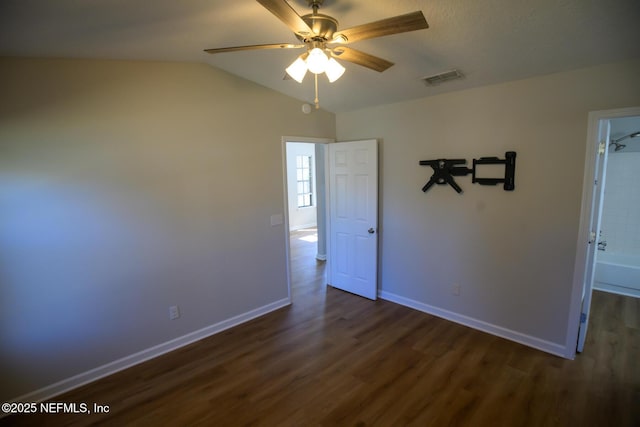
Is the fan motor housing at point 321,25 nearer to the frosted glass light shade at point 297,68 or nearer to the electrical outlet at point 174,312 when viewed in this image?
the frosted glass light shade at point 297,68

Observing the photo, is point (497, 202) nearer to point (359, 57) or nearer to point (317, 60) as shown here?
point (359, 57)

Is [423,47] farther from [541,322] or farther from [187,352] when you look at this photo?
[187,352]

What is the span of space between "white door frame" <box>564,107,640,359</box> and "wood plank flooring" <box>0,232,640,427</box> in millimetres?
311

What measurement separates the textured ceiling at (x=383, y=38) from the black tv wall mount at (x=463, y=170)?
733 mm

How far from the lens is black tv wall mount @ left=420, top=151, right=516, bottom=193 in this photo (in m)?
2.83

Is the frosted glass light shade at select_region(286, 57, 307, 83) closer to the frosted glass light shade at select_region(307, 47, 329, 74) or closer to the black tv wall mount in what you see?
the frosted glass light shade at select_region(307, 47, 329, 74)

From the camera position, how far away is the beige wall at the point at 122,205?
2.22 m

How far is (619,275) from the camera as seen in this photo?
4023 mm

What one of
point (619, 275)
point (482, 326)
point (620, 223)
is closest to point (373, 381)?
point (482, 326)

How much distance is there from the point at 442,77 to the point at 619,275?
3746 mm

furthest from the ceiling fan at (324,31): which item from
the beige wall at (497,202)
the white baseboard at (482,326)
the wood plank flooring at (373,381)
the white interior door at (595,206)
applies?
the white baseboard at (482,326)

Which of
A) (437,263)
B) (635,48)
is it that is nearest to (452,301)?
(437,263)

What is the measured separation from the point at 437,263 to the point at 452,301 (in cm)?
45

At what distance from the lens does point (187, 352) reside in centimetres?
298
